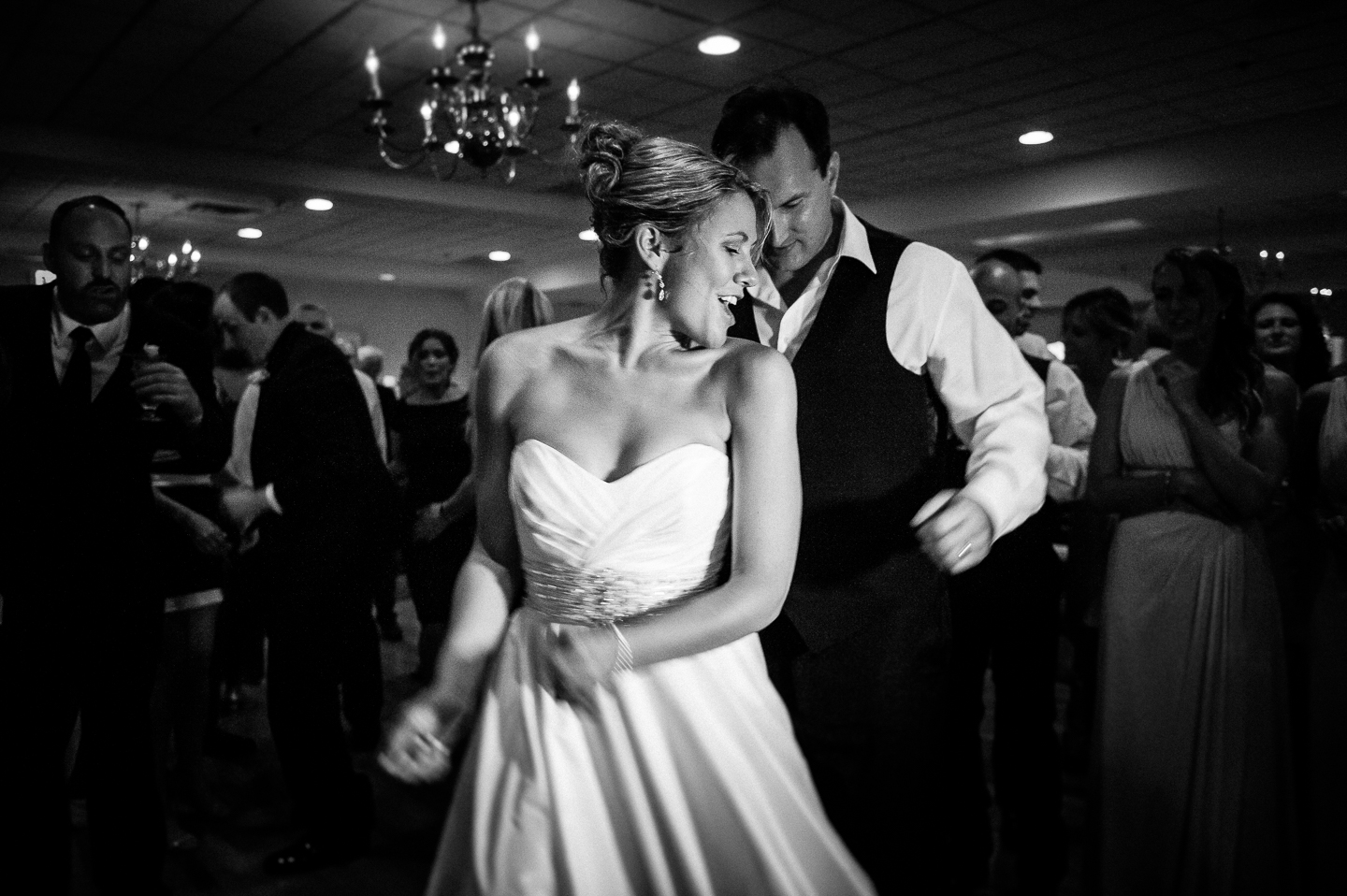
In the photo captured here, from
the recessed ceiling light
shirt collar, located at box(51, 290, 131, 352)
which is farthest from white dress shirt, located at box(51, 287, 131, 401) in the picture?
the recessed ceiling light

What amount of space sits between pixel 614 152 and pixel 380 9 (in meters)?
4.78

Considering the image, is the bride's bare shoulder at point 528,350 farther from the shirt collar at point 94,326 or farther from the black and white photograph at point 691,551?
the shirt collar at point 94,326

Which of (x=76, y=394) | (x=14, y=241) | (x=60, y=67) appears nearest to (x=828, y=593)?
(x=76, y=394)

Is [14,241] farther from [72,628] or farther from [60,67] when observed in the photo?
[72,628]

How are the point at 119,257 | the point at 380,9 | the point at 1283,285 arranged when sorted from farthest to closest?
the point at 1283,285 → the point at 380,9 → the point at 119,257

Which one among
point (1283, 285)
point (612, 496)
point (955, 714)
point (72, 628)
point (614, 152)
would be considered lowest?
point (955, 714)

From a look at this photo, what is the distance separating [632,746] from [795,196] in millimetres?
1043

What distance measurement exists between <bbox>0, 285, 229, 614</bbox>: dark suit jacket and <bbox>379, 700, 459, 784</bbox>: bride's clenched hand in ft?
4.97

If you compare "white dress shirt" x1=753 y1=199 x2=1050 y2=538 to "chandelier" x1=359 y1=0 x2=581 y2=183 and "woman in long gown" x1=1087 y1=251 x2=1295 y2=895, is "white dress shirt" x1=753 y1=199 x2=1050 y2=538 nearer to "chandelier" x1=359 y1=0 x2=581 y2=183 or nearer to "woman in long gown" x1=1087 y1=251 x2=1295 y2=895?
"woman in long gown" x1=1087 y1=251 x2=1295 y2=895

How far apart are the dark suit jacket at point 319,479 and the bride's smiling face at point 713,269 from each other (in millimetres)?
1774

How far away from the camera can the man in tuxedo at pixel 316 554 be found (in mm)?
2775

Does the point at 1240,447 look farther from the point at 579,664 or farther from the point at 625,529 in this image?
the point at 579,664

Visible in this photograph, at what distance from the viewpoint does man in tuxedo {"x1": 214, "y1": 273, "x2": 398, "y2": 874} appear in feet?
9.11

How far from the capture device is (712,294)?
4.36 feet
